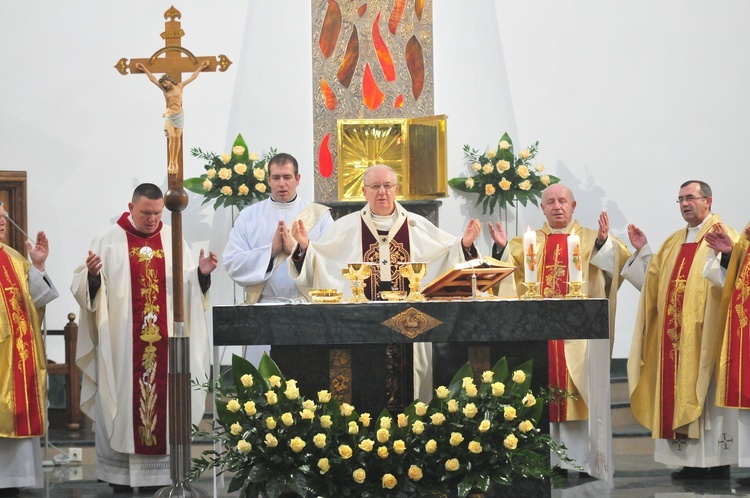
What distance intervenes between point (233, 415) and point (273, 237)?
2148mm

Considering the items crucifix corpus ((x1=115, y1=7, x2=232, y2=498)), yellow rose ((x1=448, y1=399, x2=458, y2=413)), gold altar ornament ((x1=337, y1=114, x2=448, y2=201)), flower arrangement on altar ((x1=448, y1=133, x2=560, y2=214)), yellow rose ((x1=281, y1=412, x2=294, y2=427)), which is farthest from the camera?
flower arrangement on altar ((x1=448, y1=133, x2=560, y2=214))

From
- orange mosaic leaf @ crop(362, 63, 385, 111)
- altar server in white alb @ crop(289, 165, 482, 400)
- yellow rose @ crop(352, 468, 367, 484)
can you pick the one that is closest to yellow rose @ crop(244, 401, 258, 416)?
yellow rose @ crop(352, 468, 367, 484)

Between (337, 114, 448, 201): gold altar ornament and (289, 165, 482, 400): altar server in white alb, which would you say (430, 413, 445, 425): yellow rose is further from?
(337, 114, 448, 201): gold altar ornament

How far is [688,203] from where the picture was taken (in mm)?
8297

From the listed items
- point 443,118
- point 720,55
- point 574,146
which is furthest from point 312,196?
point 720,55

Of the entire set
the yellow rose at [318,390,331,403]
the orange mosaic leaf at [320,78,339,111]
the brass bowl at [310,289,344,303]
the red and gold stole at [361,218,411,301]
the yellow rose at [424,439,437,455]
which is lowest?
A: the yellow rose at [424,439,437,455]

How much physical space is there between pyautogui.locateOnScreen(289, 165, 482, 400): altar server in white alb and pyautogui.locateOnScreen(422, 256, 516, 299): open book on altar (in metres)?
A: 0.68

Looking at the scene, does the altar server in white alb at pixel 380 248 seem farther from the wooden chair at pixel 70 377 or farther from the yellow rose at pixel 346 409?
the wooden chair at pixel 70 377

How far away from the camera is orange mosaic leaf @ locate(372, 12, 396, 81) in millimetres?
10578

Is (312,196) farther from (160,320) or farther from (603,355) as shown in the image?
(603,355)

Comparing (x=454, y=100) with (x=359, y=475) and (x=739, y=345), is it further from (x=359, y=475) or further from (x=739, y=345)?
(x=359, y=475)

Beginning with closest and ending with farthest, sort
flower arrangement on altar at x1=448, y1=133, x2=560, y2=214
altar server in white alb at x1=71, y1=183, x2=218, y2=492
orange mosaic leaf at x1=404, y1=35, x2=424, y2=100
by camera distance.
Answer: altar server in white alb at x1=71, y1=183, x2=218, y2=492, flower arrangement on altar at x1=448, y1=133, x2=560, y2=214, orange mosaic leaf at x1=404, y1=35, x2=424, y2=100

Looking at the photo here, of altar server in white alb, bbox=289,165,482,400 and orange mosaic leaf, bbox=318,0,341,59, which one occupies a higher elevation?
orange mosaic leaf, bbox=318,0,341,59

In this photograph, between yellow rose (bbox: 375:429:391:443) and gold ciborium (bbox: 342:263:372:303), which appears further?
gold ciborium (bbox: 342:263:372:303)
